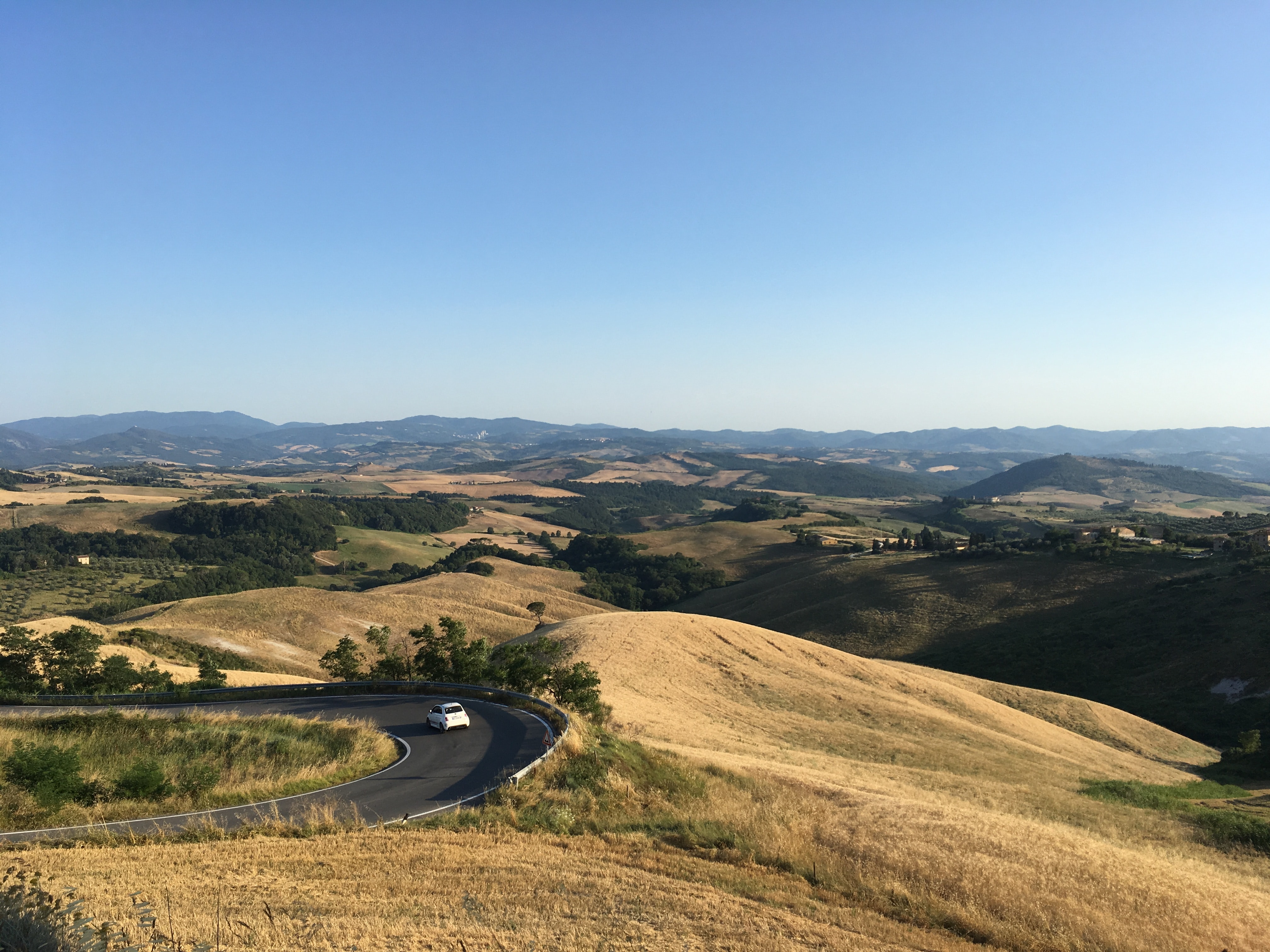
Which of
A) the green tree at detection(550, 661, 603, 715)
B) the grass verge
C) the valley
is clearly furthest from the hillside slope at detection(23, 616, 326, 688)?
the grass verge

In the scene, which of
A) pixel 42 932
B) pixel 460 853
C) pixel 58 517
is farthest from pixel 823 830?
pixel 58 517

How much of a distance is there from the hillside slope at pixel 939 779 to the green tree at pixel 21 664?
102ft

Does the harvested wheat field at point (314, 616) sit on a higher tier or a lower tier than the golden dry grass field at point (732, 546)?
higher

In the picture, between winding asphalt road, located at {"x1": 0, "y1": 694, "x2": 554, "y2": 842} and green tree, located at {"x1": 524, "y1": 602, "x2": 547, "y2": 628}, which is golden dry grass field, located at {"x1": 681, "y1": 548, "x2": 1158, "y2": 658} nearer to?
green tree, located at {"x1": 524, "y1": 602, "x2": 547, "y2": 628}

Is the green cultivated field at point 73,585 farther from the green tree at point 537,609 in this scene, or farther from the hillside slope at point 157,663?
the green tree at point 537,609

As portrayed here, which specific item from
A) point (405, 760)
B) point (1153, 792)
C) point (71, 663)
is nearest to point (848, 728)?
point (1153, 792)

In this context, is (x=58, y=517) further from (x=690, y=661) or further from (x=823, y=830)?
(x=823, y=830)

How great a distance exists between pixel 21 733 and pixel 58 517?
198 metres

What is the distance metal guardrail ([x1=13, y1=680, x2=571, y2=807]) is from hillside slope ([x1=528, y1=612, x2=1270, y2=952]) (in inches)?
202

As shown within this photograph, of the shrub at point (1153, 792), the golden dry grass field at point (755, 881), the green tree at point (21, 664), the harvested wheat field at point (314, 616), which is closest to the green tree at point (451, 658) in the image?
the golden dry grass field at point (755, 881)

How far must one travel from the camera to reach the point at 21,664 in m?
38.5

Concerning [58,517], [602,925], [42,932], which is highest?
[42,932]

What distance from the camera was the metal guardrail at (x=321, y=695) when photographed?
30172 millimetres

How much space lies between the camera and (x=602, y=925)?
11914 mm
